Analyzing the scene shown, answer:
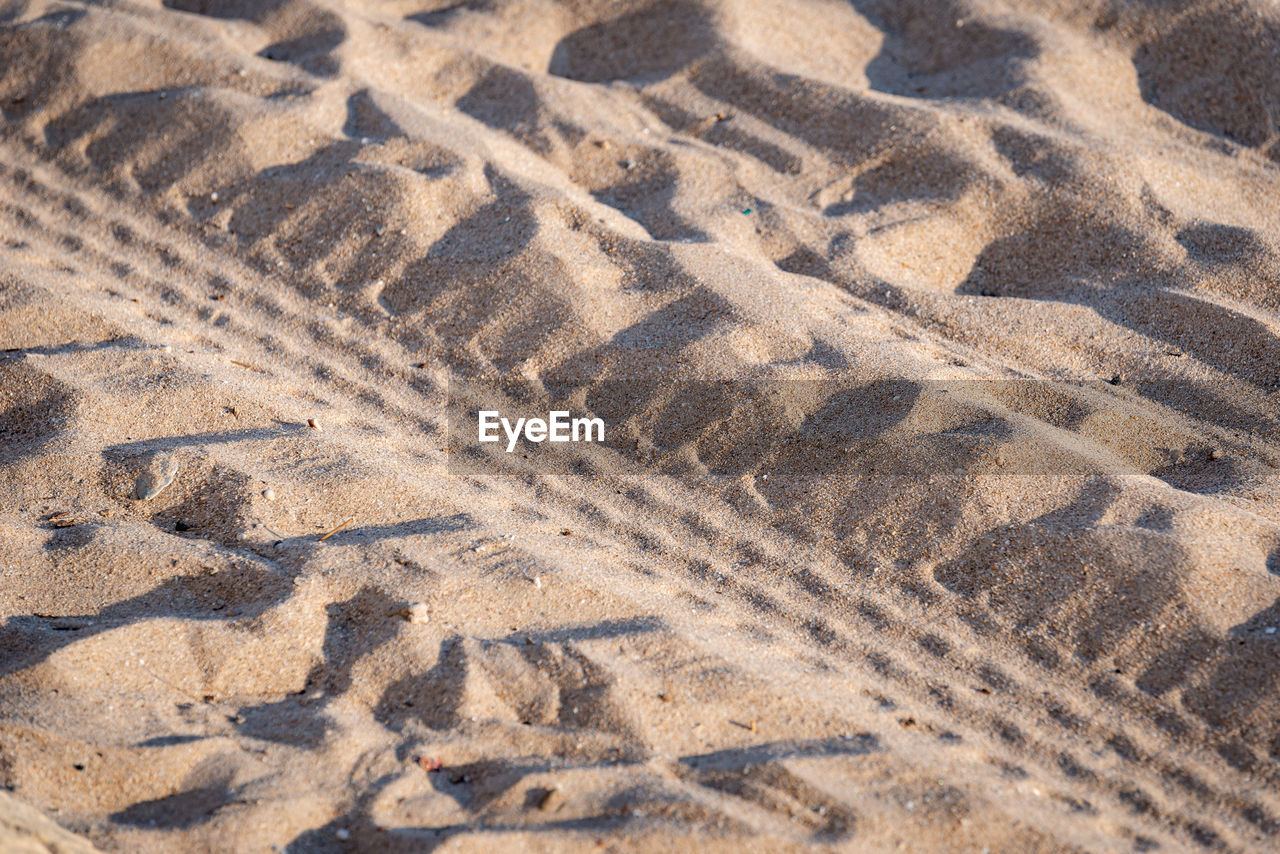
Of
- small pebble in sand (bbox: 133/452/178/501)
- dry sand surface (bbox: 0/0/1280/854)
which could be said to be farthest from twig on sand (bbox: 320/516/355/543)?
small pebble in sand (bbox: 133/452/178/501)

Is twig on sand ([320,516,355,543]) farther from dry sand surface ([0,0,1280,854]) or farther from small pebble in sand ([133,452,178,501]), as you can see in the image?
small pebble in sand ([133,452,178,501])

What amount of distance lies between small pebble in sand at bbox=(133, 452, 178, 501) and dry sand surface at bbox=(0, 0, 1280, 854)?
0.02m

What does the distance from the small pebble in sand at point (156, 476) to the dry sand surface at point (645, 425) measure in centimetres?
2

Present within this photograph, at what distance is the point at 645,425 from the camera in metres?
3.54

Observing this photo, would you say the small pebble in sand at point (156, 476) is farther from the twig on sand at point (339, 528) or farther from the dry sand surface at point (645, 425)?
the twig on sand at point (339, 528)

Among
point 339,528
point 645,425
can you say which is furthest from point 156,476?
point 645,425

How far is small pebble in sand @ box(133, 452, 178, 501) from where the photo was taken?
3.18 metres

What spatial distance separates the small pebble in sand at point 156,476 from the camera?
318cm

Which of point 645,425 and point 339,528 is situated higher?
point 645,425

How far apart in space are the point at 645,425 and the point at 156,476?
1.62m

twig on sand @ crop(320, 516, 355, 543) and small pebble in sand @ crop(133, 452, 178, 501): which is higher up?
small pebble in sand @ crop(133, 452, 178, 501)

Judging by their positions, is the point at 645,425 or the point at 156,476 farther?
the point at 645,425

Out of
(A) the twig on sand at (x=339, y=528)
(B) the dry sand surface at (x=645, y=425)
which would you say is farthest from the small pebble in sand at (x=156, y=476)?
(A) the twig on sand at (x=339, y=528)

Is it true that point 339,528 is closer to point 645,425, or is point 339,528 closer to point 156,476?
point 156,476
